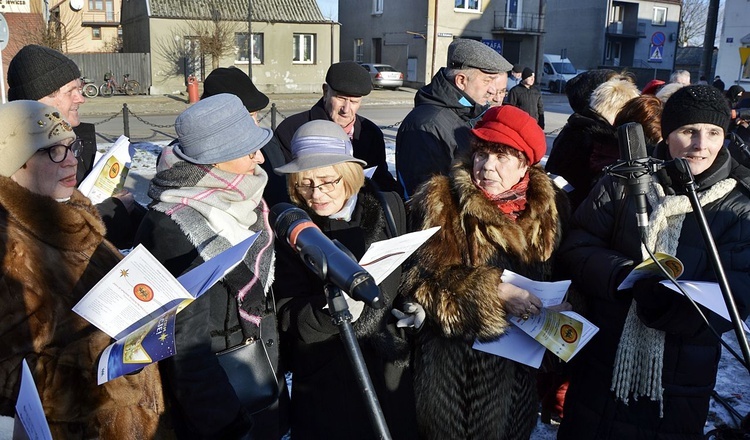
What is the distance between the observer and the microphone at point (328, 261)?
1.46m

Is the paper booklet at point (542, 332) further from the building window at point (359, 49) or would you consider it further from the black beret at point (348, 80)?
the building window at point (359, 49)

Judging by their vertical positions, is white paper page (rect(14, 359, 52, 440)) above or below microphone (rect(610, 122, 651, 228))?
below

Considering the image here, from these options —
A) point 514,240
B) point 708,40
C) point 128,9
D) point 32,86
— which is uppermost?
point 128,9

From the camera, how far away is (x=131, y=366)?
62.7 inches

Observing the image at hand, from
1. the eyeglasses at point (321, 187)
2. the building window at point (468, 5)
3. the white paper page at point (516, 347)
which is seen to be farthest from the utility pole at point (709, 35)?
the building window at point (468, 5)

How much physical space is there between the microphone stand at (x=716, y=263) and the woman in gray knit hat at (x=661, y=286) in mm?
559

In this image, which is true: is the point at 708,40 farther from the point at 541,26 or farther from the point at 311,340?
the point at 541,26

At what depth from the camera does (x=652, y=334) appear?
7.99 feet

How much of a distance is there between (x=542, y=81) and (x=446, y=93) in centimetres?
3150

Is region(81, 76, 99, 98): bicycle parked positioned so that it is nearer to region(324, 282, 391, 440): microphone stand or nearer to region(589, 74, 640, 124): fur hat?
region(589, 74, 640, 124): fur hat

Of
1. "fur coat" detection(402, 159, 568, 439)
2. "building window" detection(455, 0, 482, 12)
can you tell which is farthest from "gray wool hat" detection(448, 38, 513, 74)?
A: "building window" detection(455, 0, 482, 12)

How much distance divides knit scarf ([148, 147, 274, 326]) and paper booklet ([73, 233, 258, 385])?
0.39 metres

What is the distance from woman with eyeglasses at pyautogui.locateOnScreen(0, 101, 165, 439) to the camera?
69.6 inches

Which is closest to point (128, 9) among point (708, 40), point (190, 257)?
point (708, 40)
